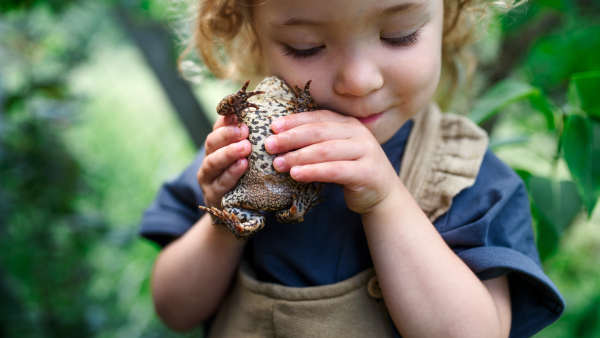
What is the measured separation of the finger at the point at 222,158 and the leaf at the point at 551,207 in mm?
836

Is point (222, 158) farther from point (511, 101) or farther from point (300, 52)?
point (511, 101)

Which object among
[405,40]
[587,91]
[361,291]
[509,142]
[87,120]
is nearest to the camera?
[405,40]

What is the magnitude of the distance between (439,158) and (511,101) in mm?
275

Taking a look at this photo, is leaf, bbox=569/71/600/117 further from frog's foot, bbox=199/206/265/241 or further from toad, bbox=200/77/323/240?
frog's foot, bbox=199/206/265/241

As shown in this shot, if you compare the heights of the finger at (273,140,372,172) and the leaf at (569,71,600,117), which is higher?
the finger at (273,140,372,172)

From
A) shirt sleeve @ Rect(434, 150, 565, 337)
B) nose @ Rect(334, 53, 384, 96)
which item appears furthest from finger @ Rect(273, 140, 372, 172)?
shirt sleeve @ Rect(434, 150, 565, 337)

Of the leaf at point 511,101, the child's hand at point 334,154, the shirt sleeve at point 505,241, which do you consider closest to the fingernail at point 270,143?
the child's hand at point 334,154

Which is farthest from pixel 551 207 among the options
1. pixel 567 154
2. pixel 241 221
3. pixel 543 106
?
pixel 241 221

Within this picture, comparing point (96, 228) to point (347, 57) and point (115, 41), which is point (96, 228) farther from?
point (347, 57)

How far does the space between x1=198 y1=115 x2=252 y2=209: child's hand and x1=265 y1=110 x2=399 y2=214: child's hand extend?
0.22 feet

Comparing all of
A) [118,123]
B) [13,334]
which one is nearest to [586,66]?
[13,334]

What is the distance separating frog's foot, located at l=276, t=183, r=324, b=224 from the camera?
2.55 feet

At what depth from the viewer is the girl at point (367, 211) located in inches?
30.7

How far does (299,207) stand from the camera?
79 cm
